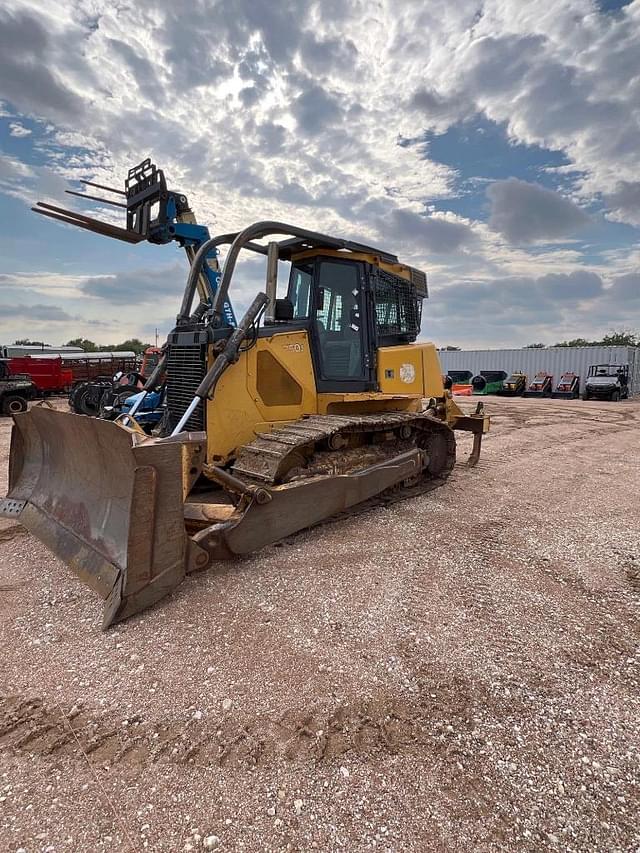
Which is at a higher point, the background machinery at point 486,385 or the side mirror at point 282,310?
the side mirror at point 282,310

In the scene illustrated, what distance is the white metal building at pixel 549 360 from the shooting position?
26953 millimetres

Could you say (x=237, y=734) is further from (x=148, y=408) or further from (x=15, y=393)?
(x=15, y=393)

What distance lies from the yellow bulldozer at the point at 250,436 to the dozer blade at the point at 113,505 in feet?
0.04

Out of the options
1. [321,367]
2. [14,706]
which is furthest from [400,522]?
[14,706]

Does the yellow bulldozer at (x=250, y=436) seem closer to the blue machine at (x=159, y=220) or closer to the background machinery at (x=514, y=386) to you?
the blue machine at (x=159, y=220)

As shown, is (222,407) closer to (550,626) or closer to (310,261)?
(310,261)

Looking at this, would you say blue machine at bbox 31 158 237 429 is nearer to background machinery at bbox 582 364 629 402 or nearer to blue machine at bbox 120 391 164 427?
blue machine at bbox 120 391 164 427

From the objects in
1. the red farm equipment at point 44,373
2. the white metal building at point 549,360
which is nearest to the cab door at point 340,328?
the red farm equipment at point 44,373

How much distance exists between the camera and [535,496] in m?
6.00

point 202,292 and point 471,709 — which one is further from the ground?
point 202,292

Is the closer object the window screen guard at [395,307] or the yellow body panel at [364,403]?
the yellow body panel at [364,403]

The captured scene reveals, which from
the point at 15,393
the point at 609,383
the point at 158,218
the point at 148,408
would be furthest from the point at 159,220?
the point at 609,383

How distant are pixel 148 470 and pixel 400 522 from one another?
2778 mm

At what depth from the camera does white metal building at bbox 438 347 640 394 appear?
27.0 metres
